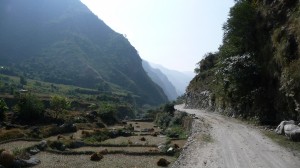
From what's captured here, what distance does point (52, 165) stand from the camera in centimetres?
2731

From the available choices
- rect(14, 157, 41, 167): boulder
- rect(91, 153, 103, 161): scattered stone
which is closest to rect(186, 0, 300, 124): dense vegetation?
rect(91, 153, 103, 161): scattered stone

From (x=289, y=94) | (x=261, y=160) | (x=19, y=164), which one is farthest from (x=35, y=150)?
(x=289, y=94)

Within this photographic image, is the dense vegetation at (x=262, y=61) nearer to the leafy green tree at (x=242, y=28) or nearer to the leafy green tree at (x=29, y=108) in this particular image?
the leafy green tree at (x=242, y=28)

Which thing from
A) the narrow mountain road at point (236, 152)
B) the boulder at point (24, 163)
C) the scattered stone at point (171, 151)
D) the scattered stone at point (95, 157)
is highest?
the narrow mountain road at point (236, 152)

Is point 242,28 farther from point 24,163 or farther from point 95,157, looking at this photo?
point 24,163

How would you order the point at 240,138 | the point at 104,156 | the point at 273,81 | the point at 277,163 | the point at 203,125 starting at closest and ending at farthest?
the point at 277,163
the point at 240,138
the point at 104,156
the point at 273,81
the point at 203,125

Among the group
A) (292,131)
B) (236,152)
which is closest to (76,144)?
(236,152)

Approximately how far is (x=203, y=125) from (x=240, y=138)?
37.4 ft

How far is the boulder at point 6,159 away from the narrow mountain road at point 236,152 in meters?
13.1

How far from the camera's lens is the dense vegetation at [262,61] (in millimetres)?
31566

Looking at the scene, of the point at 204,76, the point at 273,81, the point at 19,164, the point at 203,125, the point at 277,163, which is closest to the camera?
the point at 277,163

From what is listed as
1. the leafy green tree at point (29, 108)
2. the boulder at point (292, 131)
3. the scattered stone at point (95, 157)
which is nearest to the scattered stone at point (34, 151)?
the scattered stone at point (95, 157)

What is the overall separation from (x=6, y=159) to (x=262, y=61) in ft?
96.1

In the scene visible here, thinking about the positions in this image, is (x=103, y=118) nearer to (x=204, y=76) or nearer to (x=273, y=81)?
(x=204, y=76)
